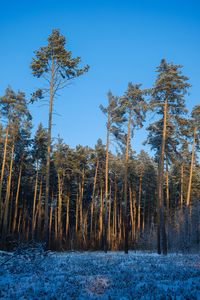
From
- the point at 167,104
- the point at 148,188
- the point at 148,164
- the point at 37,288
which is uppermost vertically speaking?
the point at 167,104

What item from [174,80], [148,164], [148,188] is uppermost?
[174,80]

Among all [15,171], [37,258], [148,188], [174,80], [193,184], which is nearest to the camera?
[37,258]

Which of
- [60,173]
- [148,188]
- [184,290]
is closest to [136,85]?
[60,173]

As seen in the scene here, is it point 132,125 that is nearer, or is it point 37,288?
point 37,288

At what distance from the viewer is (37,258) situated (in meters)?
10.7

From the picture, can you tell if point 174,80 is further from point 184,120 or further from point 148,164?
point 148,164

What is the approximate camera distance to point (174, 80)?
19.1 m

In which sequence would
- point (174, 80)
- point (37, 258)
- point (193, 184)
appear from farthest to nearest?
point (193, 184), point (174, 80), point (37, 258)

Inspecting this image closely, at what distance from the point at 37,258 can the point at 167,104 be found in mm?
15673

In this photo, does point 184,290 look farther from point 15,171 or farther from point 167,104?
point 15,171

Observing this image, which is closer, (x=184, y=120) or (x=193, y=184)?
(x=184, y=120)

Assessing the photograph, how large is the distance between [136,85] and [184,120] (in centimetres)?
571

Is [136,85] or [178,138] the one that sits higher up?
[136,85]

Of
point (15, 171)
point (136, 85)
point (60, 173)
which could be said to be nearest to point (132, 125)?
point (136, 85)
